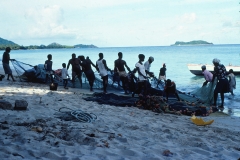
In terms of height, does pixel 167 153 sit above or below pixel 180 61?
below

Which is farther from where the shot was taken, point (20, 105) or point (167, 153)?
point (20, 105)

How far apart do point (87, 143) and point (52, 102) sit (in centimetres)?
345

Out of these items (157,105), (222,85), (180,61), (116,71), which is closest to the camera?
(157,105)

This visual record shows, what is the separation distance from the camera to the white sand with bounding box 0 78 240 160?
3647mm

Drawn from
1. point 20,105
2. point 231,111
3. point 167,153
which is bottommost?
point 231,111

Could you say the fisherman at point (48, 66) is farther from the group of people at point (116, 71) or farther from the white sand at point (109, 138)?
the white sand at point (109, 138)

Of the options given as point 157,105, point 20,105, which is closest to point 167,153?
point 20,105

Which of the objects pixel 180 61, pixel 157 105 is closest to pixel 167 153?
pixel 157 105

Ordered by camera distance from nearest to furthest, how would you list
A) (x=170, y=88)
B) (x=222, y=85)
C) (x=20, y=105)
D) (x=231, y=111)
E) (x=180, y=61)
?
(x=20, y=105) → (x=222, y=85) → (x=170, y=88) → (x=231, y=111) → (x=180, y=61)

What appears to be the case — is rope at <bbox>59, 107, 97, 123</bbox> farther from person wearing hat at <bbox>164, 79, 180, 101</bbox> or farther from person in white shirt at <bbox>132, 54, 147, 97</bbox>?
person wearing hat at <bbox>164, 79, 180, 101</bbox>

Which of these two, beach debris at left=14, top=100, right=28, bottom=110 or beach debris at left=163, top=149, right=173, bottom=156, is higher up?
beach debris at left=14, top=100, right=28, bottom=110

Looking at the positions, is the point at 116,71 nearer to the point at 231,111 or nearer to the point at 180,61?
the point at 231,111

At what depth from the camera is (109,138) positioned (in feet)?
14.3

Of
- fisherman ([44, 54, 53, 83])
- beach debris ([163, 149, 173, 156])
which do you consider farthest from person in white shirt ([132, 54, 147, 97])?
beach debris ([163, 149, 173, 156])
